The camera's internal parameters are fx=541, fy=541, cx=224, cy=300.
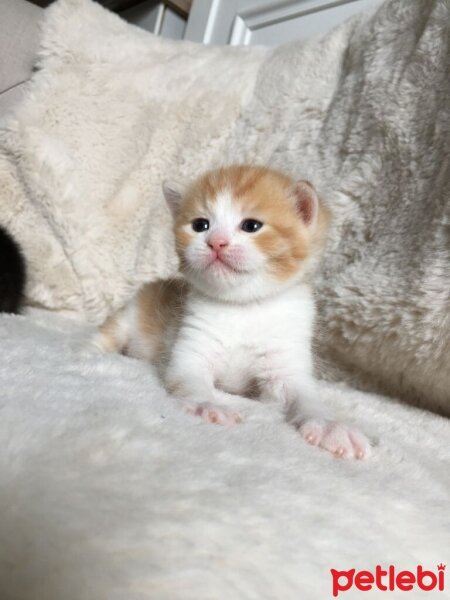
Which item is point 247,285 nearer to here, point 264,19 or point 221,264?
point 221,264

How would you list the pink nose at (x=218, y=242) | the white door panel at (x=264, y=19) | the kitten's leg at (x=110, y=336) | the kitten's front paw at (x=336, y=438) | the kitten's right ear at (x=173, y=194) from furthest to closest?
1. the white door panel at (x=264, y=19)
2. the kitten's leg at (x=110, y=336)
3. the kitten's right ear at (x=173, y=194)
4. the pink nose at (x=218, y=242)
5. the kitten's front paw at (x=336, y=438)

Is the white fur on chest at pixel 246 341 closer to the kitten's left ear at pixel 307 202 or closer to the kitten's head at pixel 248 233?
the kitten's head at pixel 248 233

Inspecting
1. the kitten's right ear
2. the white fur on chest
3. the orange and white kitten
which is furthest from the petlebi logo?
the kitten's right ear

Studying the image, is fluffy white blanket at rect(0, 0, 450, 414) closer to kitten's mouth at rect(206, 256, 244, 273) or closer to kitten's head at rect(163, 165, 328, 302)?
kitten's head at rect(163, 165, 328, 302)

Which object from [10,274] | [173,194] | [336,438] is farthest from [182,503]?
[10,274]

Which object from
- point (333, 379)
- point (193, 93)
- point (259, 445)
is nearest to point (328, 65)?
point (193, 93)

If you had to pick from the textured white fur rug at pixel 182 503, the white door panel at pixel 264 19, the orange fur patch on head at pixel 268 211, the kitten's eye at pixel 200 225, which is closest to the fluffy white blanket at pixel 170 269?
the textured white fur rug at pixel 182 503

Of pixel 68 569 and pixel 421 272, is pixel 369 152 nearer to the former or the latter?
pixel 421 272

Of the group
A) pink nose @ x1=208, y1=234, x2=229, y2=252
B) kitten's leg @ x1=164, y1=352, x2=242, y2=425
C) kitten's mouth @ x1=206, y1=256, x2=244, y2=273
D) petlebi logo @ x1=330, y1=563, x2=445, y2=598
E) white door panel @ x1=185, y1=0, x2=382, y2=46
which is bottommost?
kitten's leg @ x1=164, y1=352, x2=242, y2=425
